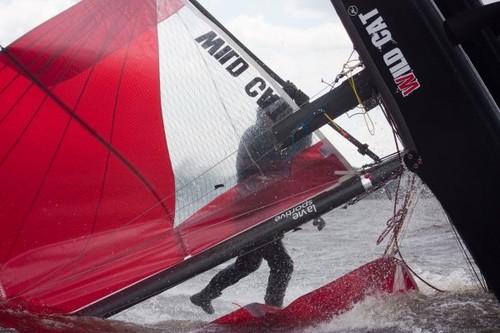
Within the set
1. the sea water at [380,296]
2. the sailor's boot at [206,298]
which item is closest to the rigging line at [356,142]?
the sea water at [380,296]

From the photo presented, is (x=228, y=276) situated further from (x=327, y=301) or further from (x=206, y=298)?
(x=327, y=301)

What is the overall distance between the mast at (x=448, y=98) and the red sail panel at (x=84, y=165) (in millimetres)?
1195

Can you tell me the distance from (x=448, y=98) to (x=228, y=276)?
174 centimetres

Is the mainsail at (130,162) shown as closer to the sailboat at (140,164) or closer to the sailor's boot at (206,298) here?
the sailboat at (140,164)

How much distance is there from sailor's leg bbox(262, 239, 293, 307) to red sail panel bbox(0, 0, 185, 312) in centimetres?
55

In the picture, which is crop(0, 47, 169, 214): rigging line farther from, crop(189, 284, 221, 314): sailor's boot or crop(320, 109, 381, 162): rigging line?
crop(320, 109, 381, 162): rigging line

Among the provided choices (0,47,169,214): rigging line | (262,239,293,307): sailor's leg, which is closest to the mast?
(262,239,293,307): sailor's leg

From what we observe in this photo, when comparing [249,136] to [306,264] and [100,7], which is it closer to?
[100,7]

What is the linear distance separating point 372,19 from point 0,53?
1.77 metres

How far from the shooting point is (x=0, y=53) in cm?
311

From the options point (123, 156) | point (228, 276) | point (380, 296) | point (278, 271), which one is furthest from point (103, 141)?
point (380, 296)

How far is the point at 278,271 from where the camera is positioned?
354 centimetres

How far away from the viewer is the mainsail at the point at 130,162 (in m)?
3.09

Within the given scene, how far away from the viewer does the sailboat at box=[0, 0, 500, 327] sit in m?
3.07
